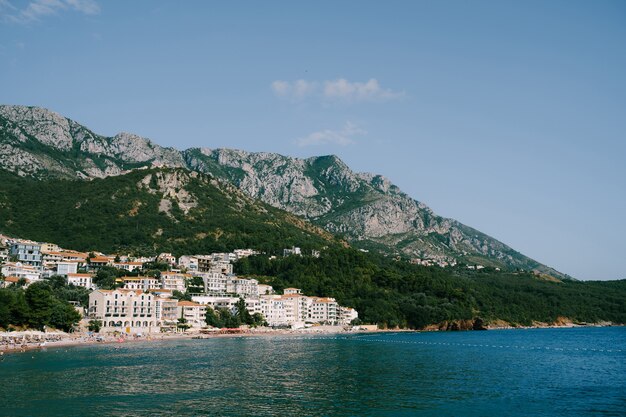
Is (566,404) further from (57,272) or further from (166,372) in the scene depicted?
(57,272)

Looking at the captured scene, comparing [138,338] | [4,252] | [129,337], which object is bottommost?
[138,338]

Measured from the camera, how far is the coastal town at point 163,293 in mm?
111625

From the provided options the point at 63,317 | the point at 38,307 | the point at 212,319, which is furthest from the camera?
the point at 212,319

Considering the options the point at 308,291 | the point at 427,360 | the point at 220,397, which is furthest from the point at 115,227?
the point at 220,397

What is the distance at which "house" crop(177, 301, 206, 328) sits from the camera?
406 ft

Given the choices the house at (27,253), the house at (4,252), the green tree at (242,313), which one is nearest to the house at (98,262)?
the house at (27,253)

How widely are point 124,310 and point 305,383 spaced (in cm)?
7260

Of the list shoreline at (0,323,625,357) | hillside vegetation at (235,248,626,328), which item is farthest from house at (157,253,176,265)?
shoreline at (0,323,625,357)

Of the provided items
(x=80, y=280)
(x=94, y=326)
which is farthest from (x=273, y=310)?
(x=94, y=326)

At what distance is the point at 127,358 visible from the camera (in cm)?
6775

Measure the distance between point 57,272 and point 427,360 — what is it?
3826 inches

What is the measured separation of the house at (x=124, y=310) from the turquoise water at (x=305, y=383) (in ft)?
104

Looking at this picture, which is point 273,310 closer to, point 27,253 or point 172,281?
point 172,281

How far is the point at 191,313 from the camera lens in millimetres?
125375
